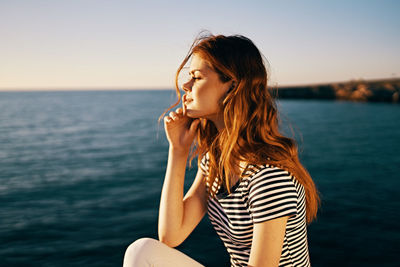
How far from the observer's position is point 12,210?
23.6 feet

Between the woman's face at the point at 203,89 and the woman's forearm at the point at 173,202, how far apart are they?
1.32ft

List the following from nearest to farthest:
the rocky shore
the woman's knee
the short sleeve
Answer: the short sleeve → the woman's knee → the rocky shore

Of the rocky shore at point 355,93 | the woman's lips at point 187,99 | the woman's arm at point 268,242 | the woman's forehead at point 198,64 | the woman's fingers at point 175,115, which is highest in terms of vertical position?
the woman's forehead at point 198,64

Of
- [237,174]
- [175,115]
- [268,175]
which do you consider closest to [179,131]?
[175,115]

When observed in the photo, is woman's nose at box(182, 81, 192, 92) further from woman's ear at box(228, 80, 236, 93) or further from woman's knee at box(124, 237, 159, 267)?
woman's knee at box(124, 237, 159, 267)

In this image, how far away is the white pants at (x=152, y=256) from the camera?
187 centimetres

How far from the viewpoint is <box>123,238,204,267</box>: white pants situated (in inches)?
73.6

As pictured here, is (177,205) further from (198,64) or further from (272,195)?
(198,64)

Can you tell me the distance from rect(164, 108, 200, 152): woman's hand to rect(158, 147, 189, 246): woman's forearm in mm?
53

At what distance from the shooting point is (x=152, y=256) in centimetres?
190

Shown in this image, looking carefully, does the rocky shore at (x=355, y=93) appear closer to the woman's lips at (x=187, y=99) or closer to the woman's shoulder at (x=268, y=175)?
the woman's lips at (x=187, y=99)

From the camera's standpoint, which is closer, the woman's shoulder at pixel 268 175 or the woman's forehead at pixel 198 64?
the woman's shoulder at pixel 268 175

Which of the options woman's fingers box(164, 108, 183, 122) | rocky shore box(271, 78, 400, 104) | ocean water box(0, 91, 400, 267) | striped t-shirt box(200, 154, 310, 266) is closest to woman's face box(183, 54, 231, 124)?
woman's fingers box(164, 108, 183, 122)

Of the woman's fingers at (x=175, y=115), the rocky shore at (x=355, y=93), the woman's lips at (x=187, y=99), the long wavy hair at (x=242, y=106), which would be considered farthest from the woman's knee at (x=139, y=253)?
the rocky shore at (x=355, y=93)
